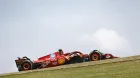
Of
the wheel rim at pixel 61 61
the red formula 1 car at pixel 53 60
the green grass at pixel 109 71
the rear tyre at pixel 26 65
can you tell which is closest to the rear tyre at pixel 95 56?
the red formula 1 car at pixel 53 60

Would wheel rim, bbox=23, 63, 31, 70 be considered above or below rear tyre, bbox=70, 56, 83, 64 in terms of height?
below

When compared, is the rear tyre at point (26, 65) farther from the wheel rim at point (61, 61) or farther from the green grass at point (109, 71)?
the green grass at point (109, 71)

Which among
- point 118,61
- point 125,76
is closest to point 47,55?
point 118,61

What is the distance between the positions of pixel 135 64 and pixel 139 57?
1263mm

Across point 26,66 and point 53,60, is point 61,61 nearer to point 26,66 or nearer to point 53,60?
point 53,60

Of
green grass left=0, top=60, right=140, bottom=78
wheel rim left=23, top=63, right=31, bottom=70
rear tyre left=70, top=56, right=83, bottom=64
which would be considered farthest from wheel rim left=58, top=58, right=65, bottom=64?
green grass left=0, top=60, right=140, bottom=78

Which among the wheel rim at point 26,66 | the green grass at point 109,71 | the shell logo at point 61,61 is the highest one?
the shell logo at point 61,61

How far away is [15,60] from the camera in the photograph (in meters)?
24.7

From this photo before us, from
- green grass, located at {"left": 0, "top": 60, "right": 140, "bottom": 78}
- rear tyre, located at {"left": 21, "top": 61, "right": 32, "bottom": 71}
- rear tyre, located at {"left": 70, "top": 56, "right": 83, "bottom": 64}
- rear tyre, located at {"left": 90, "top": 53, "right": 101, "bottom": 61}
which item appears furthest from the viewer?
rear tyre, located at {"left": 21, "top": 61, "right": 32, "bottom": 71}

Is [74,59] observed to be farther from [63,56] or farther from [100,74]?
[100,74]

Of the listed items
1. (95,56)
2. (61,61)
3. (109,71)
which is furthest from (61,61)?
(109,71)

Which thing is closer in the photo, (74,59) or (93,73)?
(93,73)

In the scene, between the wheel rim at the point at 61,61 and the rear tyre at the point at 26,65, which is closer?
the wheel rim at the point at 61,61

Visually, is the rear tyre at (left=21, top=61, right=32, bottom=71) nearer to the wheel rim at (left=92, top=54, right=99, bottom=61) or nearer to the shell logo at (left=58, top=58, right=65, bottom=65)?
the shell logo at (left=58, top=58, right=65, bottom=65)
